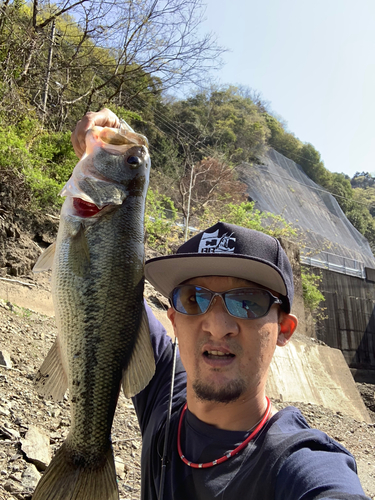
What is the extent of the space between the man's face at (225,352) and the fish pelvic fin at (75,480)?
1.36ft

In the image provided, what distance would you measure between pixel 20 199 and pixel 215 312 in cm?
560

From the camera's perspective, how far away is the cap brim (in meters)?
1.57

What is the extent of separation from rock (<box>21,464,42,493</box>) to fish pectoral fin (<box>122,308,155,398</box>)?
1465 mm

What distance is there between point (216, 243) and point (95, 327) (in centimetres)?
58

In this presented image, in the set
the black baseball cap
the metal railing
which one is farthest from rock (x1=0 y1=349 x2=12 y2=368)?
the metal railing

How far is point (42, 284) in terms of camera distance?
5.90m

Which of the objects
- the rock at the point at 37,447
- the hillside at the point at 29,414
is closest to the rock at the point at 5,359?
the hillside at the point at 29,414

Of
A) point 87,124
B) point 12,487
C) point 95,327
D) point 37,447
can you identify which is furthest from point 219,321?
point 37,447

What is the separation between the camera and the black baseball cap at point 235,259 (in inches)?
62.1

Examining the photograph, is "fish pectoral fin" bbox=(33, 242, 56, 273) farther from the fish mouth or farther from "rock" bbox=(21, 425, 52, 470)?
"rock" bbox=(21, 425, 52, 470)

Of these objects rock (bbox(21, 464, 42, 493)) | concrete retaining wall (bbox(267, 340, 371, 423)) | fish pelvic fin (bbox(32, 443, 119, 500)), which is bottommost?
concrete retaining wall (bbox(267, 340, 371, 423))

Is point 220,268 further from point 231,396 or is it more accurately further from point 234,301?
point 231,396

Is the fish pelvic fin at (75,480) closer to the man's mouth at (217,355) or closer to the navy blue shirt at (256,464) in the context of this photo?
the navy blue shirt at (256,464)

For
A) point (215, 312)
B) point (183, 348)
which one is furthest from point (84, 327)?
point (215, 312)
